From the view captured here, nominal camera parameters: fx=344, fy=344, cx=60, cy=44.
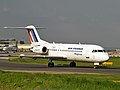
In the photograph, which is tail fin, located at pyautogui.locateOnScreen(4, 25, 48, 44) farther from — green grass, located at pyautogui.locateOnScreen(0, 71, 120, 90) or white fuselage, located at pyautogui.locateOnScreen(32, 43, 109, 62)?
green grass, located at pyautogui.locateOnScreen(0, 71, 120, 90)

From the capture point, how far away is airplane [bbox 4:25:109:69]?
1857 inches

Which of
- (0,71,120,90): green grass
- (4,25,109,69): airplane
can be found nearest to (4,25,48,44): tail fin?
(4,25,109,69): airplane

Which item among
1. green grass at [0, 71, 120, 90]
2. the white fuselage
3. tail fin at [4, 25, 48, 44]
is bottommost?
green grass at [0, 71, 120, 90]

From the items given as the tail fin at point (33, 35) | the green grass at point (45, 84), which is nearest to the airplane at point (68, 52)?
the tail fin at point (33, 35)

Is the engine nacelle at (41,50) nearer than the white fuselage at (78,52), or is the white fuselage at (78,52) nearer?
the white fuselage at (78,52)

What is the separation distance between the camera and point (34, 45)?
57531 mm

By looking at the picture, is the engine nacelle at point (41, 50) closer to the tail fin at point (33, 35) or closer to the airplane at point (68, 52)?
the airplane at point (68, 52)

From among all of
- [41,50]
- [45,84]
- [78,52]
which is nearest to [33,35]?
[41,50]

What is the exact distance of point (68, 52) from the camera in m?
51.1

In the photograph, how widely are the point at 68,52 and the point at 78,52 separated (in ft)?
7.65

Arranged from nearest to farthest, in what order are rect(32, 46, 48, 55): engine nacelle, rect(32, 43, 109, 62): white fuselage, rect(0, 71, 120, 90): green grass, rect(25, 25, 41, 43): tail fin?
rect(0, 71, 120, 90): green grass
rect(32, 43, 109, 62): white fuselage
rect(32, 46, 48, 55): engine nacelle
rect(25, 25, 41, 43): tail fin

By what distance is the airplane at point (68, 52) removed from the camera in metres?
47.2

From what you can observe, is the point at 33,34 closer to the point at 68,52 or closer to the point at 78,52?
→ the point at 68,52

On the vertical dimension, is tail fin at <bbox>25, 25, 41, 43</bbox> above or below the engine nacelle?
above
